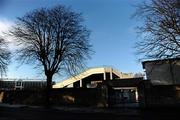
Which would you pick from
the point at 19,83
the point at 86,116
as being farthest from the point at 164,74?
the point at 19,83

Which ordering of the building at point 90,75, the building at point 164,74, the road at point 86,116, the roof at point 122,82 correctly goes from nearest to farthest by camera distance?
the road at point 86,116
the roof at point 122,82
the building at point 164,74
the building at point 90,75

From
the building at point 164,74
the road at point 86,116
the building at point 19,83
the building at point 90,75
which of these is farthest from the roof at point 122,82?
the building at point 19,83

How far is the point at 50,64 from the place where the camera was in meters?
39.3

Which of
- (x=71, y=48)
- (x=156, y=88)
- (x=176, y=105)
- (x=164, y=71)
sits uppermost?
(x=71, y=48)

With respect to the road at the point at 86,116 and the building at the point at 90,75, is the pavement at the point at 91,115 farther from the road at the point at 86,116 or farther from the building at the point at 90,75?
the building at the point at 90,75

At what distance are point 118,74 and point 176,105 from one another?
115 feet

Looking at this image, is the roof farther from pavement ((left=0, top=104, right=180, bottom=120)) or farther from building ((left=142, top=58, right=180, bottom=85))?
pavement ((left=0, top=104, right=180, bottom=120))

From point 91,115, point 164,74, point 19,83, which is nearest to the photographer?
point 91,115

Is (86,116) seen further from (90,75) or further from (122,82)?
(90,75)

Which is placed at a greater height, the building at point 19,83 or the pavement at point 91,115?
the building at point 19,83

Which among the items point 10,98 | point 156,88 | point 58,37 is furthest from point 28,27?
point 156,88

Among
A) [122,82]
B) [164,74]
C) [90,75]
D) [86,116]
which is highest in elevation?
[90,75]

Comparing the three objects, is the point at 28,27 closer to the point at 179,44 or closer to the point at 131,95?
the point at 179,44

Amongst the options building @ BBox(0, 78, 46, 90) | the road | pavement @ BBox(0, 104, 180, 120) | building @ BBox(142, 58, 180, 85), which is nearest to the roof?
building @ BBox(142, 58, 180, 85)
